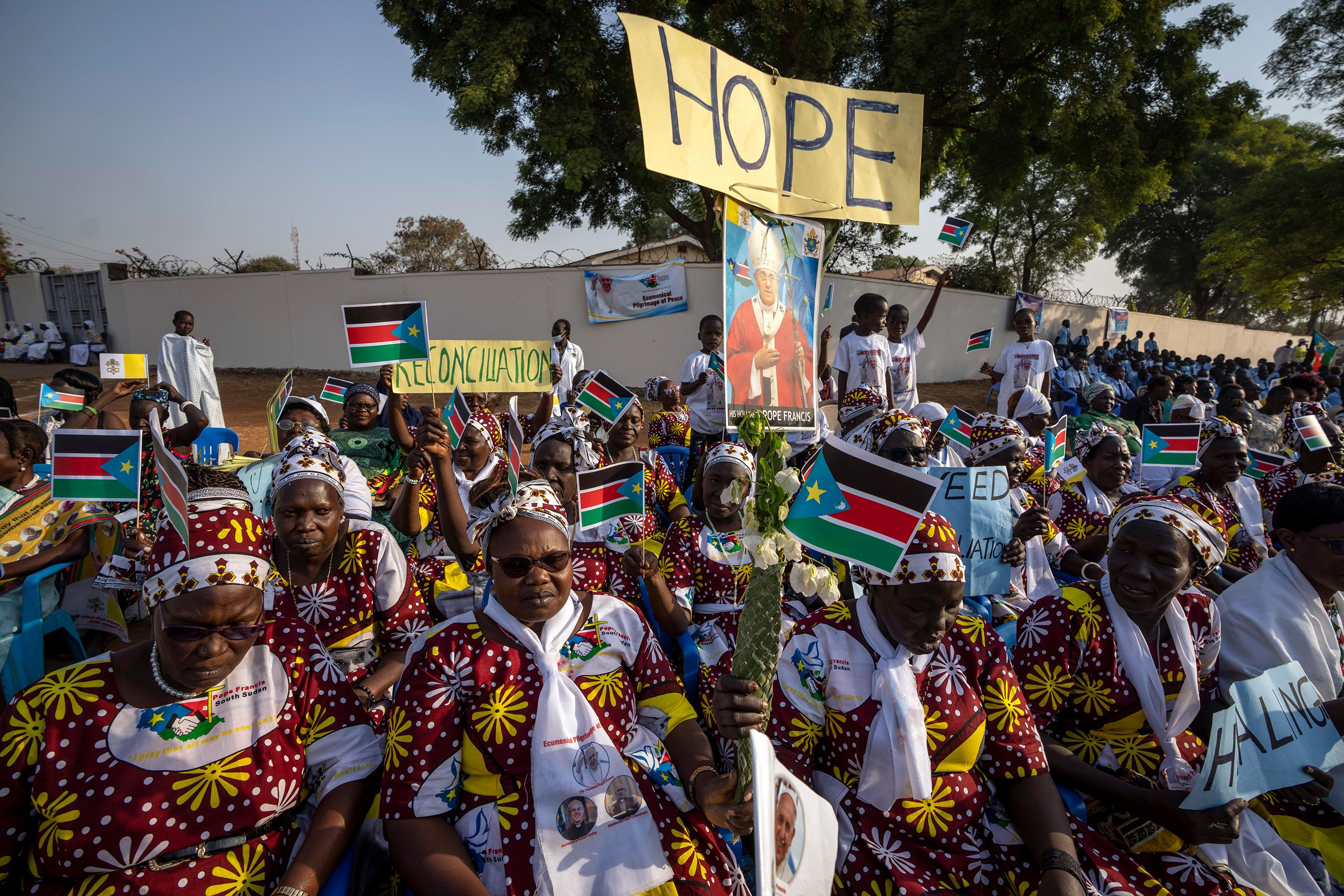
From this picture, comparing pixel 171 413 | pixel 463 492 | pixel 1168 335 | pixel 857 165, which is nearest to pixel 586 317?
pixel 171 413

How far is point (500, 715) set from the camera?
2.05 metres

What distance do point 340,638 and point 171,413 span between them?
7.52m

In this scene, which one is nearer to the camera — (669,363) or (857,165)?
(857,165)

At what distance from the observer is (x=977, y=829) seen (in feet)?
7.04

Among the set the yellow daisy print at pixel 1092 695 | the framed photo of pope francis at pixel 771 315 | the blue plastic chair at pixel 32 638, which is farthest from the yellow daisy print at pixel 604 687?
the blue plastic chair at pixel 32 638

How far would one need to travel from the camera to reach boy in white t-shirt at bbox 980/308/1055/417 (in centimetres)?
848

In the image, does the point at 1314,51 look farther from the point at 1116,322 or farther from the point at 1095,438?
the point at 1095,438

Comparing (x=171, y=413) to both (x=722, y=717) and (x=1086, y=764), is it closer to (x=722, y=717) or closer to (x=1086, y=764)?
(x=722, y=717)

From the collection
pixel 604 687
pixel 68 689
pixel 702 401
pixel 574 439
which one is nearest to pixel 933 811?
pixel 604 687

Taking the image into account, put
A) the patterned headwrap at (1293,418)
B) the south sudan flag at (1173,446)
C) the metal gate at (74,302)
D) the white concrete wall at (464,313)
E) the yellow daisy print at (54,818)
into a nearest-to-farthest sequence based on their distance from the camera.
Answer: the yellow daisy print at (54,818) < the south sudan flag at (1173,446) < the patterned headwrap at (1293,418) < the white concrete wall at (464,313) < the metal gate at (74,302)

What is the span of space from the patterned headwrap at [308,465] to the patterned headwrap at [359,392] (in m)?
2.84

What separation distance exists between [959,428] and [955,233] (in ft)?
16.8

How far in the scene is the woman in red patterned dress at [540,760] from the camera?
193 cm

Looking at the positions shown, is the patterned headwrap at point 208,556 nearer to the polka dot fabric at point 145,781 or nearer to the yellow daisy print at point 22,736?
the polka dot fabric at point 145,781
